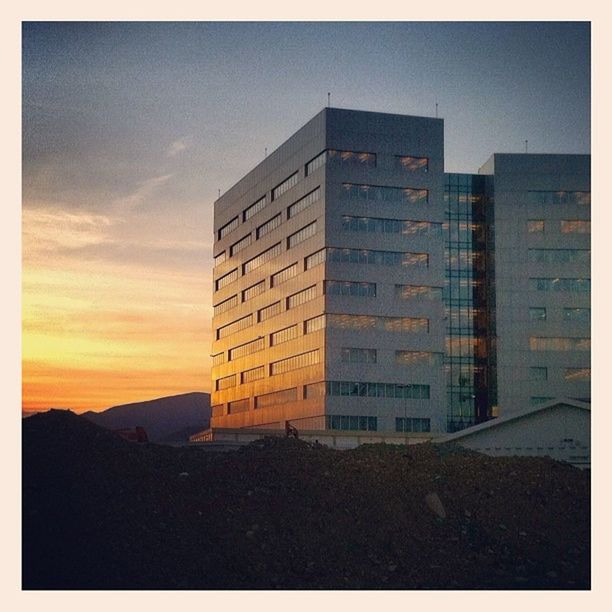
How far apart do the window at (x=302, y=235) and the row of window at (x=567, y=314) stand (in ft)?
78.7

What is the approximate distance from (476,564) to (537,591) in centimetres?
168

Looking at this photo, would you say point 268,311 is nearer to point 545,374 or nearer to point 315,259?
point 315,259

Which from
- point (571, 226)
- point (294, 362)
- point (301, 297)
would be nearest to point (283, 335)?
point (294, 362)

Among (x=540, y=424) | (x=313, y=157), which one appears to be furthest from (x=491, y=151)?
(x=540, y=424)

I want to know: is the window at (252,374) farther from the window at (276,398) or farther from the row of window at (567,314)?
the row of window at (567,314)

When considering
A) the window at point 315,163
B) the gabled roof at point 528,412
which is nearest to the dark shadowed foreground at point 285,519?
the gabled roof at point 528,412

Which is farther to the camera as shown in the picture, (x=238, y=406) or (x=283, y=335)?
(x=238, y=406)

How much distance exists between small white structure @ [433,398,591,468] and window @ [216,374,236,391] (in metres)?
65.4

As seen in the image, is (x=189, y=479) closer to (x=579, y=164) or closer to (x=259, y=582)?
(x=259, y=582)

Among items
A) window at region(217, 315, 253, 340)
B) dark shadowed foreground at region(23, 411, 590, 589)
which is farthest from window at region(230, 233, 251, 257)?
dark shadowed foreground at region(23, 411, 590, 589)

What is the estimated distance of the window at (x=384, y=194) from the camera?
3647 inches

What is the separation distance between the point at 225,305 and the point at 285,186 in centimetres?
2198

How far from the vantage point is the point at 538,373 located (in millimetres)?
101188

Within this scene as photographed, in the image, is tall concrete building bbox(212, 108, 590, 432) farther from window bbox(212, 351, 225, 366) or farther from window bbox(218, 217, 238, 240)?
window bbox(212, 351, 225, 366)
